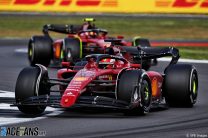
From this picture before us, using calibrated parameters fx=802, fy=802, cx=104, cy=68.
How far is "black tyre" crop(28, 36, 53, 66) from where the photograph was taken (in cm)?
2603

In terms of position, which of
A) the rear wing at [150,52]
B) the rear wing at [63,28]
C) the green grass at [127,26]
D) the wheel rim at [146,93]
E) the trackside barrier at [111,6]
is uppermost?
the rear wing at [150,52]

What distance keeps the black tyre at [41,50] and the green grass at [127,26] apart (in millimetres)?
15549

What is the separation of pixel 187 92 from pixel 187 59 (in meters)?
14.3

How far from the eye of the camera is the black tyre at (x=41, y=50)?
26031 mm

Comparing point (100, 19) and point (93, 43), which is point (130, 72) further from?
point (100, 19)

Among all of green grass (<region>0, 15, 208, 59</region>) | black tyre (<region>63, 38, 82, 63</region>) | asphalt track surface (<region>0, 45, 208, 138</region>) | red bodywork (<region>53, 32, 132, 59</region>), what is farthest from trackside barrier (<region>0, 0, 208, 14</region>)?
asphalt track surface (<region>0, 45, 208, 138</region>)

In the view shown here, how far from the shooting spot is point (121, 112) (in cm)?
1456

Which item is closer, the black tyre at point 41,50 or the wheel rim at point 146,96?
the wheel rim at point 146,96

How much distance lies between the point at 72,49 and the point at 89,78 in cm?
1088

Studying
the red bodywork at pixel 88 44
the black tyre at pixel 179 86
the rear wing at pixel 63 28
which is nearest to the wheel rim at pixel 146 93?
the black tyre at pixel 179 86

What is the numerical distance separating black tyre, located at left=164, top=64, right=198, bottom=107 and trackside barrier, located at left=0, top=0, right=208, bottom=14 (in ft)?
96.7

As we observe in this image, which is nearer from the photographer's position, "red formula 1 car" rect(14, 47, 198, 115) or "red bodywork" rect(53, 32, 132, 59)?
"red formula 1 car" rect(14, 47, 198, 115)

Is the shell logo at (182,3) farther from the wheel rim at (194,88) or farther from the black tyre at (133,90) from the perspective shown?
the black tyre at (133,90)

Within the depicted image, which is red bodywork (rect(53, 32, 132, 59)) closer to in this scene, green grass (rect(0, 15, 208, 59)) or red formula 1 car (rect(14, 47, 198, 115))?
red formula 1 car (rect(14, 47, 198, 115))
